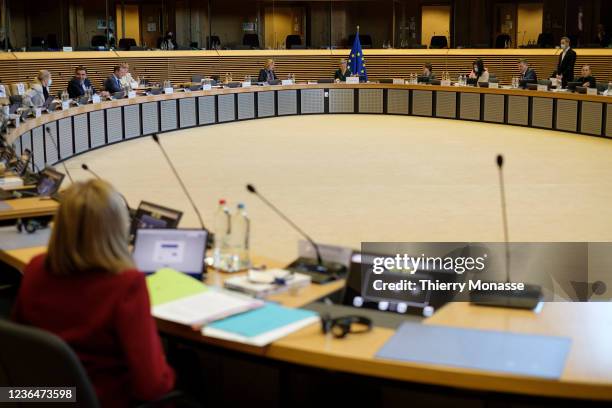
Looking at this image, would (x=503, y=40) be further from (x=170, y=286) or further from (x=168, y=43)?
(x=170, y=286)

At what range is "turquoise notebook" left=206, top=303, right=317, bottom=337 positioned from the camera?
8.59 feet

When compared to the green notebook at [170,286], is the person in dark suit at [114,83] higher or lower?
higher

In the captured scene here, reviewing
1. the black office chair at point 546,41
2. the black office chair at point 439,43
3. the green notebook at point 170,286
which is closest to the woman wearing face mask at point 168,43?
the black office chair at point 439,43

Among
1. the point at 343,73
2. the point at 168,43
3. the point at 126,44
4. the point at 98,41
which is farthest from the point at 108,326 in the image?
the point at 168,43

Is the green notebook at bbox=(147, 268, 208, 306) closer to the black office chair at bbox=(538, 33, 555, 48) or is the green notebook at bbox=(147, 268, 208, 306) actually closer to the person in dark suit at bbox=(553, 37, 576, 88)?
the person in dark suit at bbox=(553, 37, 576, 88)

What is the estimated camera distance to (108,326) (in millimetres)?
2270

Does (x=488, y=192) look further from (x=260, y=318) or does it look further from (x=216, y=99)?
(x=216, y=99)

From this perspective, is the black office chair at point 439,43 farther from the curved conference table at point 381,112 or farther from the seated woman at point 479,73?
the seated woman at point 479,73

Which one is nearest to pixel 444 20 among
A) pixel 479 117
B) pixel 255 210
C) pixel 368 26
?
pixel 368 26

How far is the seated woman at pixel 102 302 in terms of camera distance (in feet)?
7.37

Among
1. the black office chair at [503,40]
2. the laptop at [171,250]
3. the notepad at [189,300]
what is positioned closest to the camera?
the notepad at [189,300]

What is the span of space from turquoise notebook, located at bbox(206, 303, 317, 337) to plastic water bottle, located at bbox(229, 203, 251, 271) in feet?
1.97

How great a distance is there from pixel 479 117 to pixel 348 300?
41.0 feet

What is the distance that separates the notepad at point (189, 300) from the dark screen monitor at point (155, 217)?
585mm
